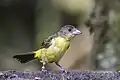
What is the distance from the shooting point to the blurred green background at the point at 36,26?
1004 centimetres

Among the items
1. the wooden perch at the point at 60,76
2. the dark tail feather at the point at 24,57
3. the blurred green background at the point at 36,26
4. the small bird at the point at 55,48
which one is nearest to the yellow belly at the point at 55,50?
the small bird at the point at 55,48

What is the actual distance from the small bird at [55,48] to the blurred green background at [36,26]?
4102 millimetres

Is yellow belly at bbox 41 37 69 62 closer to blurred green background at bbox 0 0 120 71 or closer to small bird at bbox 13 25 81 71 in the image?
small bird at bbox 13 25 81 71

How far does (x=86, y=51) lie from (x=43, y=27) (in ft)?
3.67

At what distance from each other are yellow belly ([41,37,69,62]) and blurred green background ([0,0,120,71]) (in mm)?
4132

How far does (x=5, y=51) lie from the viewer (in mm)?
10812

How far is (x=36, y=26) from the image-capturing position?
10641 millimetres

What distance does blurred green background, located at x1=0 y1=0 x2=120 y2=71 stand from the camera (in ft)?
32.9

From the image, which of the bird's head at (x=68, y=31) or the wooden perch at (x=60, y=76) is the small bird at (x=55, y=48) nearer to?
the bird's head at (x=68, y=31)

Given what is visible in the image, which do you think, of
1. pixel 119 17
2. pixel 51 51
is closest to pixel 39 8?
pixel 119 17

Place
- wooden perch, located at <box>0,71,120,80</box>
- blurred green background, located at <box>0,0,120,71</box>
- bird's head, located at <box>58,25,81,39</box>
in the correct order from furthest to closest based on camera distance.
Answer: blurred green background, located at <box>0,0,120,71</box>
bird's head, located at <box>58,25,81,39</box>
wooden perch, located at <box>0,71,120,80</box>

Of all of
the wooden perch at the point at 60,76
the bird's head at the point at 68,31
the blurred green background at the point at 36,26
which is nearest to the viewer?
the wooden perch at the point at 60,76

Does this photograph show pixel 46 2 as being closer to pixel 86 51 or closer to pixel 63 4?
pixel 63 4

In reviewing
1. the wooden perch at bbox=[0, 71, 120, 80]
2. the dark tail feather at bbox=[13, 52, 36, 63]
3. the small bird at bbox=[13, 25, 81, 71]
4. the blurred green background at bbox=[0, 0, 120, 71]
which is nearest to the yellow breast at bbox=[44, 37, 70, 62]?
the small bird at bbox=[13, 25, 81, 71]
